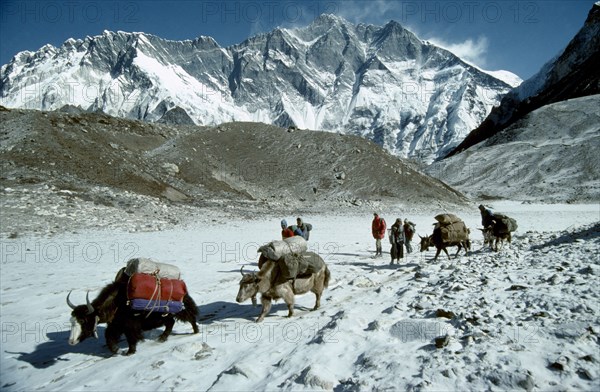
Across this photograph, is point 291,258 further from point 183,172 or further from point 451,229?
point 183,172

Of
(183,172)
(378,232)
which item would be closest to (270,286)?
(378,232)

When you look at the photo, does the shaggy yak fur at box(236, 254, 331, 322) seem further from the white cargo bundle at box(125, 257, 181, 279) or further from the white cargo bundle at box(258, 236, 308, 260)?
the white cargo bundle at box(125, 257, 181, 279)

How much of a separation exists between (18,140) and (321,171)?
32689mm

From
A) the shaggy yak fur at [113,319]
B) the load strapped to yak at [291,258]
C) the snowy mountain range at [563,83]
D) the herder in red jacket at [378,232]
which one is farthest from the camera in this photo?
the snowy mountain range at [563,83]

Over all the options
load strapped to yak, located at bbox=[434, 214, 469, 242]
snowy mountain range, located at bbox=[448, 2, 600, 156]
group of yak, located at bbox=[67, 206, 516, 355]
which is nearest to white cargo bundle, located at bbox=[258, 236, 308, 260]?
group of yak, located at bbox=[67, 206, 516, 355]

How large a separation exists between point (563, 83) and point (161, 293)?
13095 cm

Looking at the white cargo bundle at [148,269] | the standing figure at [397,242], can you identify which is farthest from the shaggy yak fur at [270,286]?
the standing figure at [397,242]

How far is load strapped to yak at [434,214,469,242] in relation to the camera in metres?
12.2

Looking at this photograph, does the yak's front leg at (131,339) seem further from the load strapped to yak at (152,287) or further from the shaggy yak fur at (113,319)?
the load strapped to yak at (152,287)

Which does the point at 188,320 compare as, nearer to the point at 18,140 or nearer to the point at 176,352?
the point at 176,352

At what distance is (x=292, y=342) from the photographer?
5.75m

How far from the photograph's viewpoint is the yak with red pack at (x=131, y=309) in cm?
593

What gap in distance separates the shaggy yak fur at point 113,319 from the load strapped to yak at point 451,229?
9289 millimetres

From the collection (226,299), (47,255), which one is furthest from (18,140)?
(226,299)
